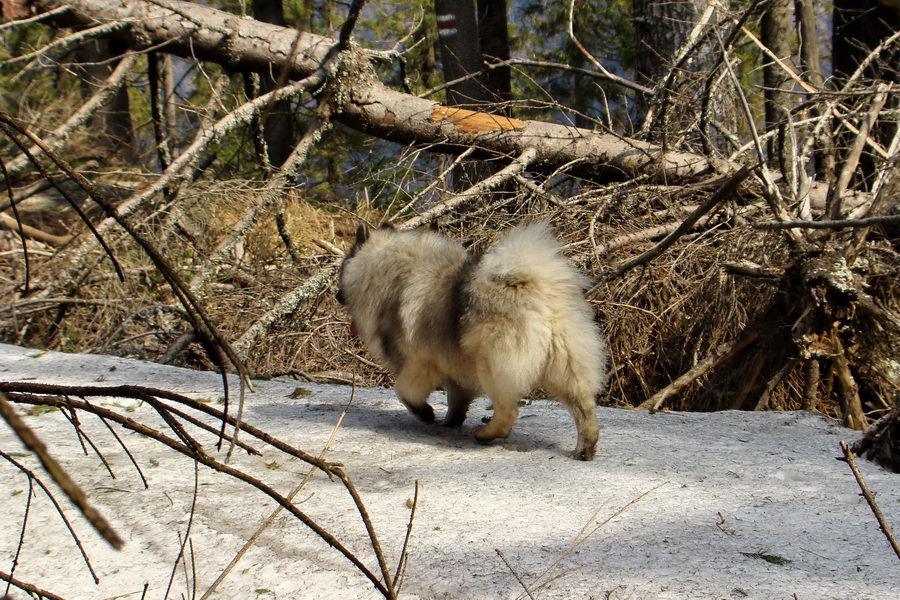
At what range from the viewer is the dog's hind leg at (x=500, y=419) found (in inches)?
163

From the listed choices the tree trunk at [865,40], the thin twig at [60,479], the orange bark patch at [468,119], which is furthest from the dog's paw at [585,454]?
the tree trunk at [865,40]

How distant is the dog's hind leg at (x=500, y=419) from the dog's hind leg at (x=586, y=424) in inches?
13.2

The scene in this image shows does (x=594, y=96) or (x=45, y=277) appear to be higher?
(x=594, y=96)

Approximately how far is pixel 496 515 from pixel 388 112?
212 inches

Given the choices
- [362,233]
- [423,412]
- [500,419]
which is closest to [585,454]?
[500,419]

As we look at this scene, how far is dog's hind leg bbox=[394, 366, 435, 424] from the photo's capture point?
A: 446cm

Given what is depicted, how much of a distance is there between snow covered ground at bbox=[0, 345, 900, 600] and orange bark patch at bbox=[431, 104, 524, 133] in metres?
3.75

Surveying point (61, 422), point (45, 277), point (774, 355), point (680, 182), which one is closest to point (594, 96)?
point (680, 182)

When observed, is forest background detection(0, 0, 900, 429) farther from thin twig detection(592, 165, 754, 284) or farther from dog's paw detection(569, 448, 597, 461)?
dog's paw detection(569, 448, 597, 461)

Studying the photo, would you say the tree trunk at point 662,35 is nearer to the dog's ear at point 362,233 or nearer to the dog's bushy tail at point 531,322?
the dog's ear at point 362,233

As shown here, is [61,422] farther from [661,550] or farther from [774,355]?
[774,355]

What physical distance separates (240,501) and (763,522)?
219cm

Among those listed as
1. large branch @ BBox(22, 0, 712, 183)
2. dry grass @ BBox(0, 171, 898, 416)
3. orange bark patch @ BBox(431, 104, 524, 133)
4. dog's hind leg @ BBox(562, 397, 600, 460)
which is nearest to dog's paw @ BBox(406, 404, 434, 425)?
dog's hind leg @ BBox(562, 397, 600, 460)

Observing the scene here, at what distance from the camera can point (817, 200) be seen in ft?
23.3
